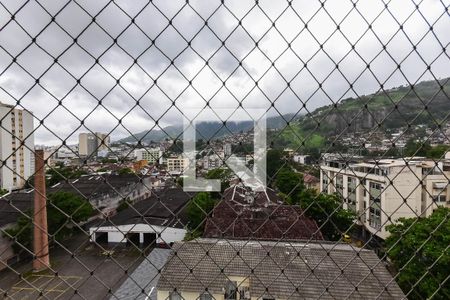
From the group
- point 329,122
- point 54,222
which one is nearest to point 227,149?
point 329,122

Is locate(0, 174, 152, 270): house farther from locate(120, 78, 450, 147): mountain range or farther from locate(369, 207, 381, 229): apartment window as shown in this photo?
locate(369, 207, 381, 229): apartment window

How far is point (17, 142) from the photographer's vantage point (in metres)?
1.23

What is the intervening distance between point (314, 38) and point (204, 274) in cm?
356

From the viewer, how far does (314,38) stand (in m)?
1.18

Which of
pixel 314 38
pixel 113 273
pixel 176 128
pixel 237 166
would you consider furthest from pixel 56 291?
pixel 314 38

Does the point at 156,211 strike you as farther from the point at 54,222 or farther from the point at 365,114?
the point at 365,114

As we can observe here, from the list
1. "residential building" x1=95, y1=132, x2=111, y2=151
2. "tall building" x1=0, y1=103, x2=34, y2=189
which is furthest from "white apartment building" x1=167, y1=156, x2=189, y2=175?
"tall building" x1=0, y1=103, x2=34, y2=189

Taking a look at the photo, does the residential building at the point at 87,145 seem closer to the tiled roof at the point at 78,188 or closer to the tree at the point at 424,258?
the tiled roof at the point at 78,188

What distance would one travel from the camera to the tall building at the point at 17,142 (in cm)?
102

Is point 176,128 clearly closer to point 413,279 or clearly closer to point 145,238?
point 413,279

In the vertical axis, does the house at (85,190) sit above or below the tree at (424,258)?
above

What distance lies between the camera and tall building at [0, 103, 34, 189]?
1.02 meters

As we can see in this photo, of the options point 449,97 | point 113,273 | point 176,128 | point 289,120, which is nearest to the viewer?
point 289,120

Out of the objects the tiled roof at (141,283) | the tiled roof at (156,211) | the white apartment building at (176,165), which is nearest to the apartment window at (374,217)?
the tiled roof at (156,211)
